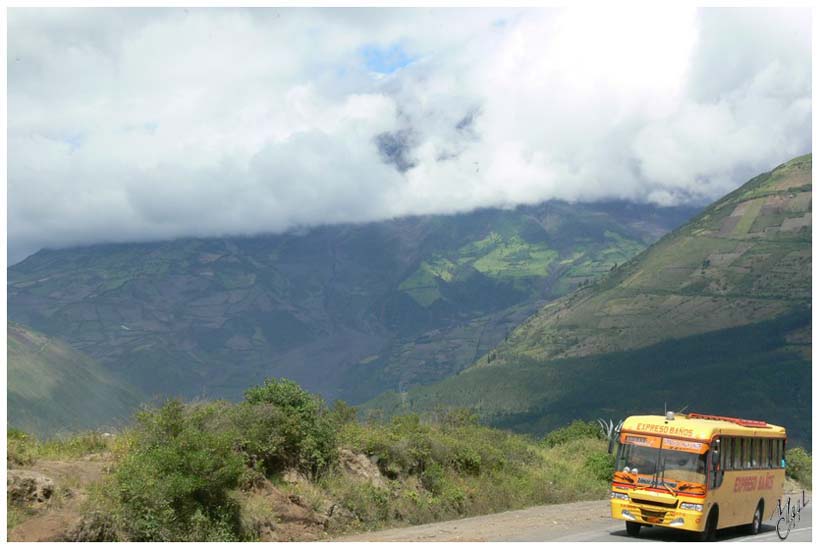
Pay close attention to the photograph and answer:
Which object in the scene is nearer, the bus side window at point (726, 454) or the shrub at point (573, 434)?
the bus side window at point (726, 454)

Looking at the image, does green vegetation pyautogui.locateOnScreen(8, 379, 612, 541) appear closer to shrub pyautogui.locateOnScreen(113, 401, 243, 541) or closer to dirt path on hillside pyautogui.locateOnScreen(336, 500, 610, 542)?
shrub pyautogui.locateOnScreen(113, 401, 243, 541)

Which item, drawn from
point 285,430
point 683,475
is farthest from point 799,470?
point 285,430

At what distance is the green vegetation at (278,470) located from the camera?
22078 millimetres

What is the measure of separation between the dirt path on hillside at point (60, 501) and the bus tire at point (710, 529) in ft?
54.3

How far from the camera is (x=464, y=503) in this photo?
109 feet

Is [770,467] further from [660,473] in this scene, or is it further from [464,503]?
→ [464,503]

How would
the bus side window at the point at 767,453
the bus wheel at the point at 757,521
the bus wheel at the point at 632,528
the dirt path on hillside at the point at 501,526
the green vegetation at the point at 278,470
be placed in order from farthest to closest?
1. the bus side window at the point at 767,453
2. the bus wheel at the point at 757,521
3. the bus wheel at the point at 632,528
4. the dirt path on hillside at the point at 501,526
5. the green vegetation at the point at 278,470

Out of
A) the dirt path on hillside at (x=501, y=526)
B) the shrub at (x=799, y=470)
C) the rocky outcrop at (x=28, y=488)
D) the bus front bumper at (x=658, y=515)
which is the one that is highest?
the rocky outcrop at (x=28, y=488)

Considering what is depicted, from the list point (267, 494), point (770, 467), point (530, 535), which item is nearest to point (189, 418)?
point (267, 494)

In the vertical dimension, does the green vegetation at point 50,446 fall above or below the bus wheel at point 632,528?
above

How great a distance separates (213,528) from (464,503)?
12.8 meters

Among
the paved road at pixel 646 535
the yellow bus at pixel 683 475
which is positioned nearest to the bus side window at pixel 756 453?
the yellow bus at pixel 683 475

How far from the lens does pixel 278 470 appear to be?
28.8 m

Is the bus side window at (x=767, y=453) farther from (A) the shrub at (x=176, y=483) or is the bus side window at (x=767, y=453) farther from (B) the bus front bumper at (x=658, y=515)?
(A) the shrub at (x=176, y=483)
